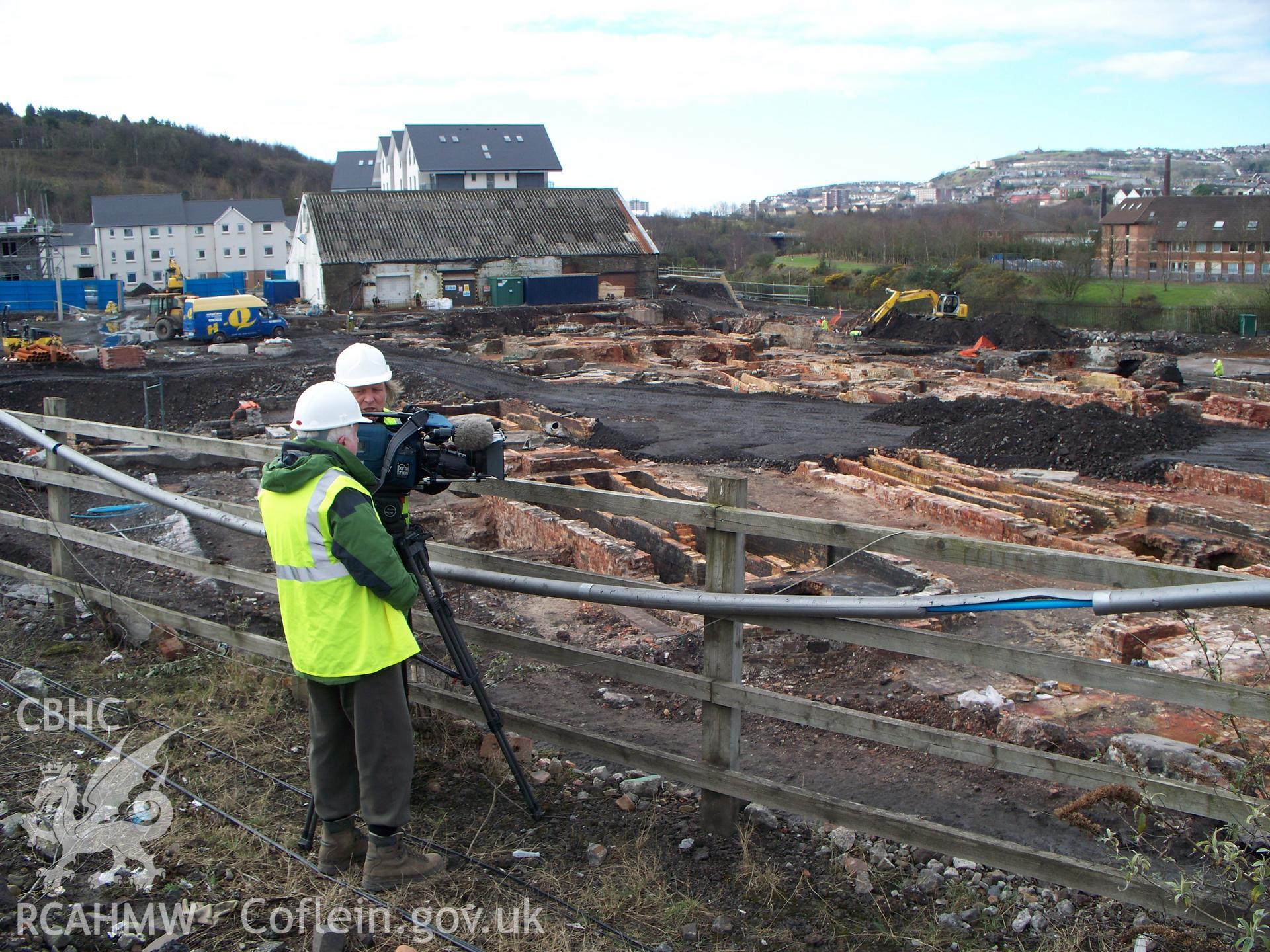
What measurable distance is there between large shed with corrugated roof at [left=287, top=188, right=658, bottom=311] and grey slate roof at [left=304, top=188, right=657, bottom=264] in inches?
2.1

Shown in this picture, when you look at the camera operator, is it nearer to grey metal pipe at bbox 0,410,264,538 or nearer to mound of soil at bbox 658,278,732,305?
grey metal pipe at bbox 0,410,264,538

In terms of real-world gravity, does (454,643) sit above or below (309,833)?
above

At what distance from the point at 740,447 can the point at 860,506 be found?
4882 mm

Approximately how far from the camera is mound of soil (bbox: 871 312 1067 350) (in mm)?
35375

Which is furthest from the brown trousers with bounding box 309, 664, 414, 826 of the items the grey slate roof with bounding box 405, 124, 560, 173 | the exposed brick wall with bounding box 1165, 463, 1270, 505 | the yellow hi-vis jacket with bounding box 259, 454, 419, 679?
the grey slate roof with bounding box 405, 124, 560, 173

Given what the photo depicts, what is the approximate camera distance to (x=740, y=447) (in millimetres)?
19078

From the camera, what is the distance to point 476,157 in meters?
76.2

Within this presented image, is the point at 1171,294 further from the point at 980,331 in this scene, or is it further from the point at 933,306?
the point at 980,331

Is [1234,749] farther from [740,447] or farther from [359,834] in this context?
[740,447]

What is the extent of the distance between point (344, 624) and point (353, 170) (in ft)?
346

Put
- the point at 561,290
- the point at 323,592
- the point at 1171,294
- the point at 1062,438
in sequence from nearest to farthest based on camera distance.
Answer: the point at 323,592
the point at 1062,438
the point at 1171,294
the point at 561,290

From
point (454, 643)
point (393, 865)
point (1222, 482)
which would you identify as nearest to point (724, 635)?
point (454, 643)

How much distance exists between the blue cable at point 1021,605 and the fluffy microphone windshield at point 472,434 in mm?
1719

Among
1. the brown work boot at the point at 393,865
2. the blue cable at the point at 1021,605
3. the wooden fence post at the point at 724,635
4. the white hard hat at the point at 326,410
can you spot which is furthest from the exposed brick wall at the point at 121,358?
the blue cable at the point at 1021,605
